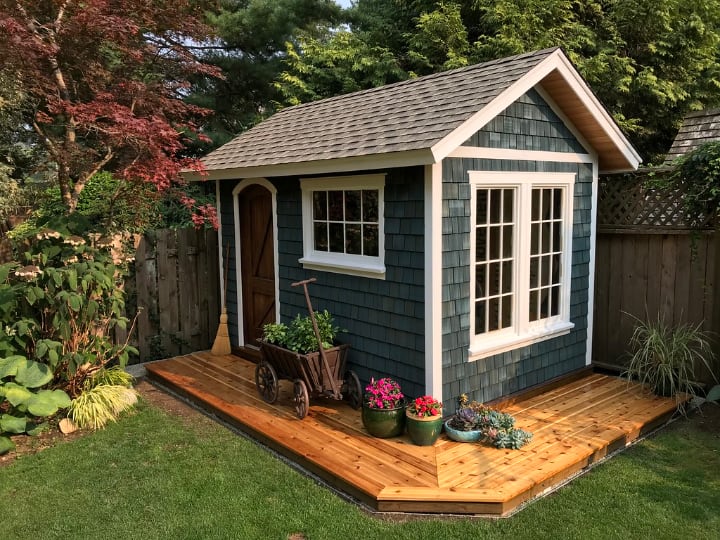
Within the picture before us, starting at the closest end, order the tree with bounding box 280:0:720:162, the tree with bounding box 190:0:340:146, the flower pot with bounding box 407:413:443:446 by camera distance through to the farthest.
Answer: the flower pot with bounding box 407:413:443:446 → the tree with bounding box 280:0:720:162 → the tree with bounding box 190:0:340:146

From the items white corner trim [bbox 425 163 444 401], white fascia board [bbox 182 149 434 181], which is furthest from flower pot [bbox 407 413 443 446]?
white fascia board [bbox 182 149 434 181]

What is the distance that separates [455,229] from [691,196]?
8.18 ft

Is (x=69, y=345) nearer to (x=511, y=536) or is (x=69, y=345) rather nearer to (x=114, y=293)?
(x=114, y=293)

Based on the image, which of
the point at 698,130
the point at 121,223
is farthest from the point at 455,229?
the point at 698,130

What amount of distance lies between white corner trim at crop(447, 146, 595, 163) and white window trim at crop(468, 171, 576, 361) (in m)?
0.13

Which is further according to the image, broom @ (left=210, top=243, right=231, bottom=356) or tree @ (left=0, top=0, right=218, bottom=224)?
broom @ (left=210, top=243, right=231, bottom=356)

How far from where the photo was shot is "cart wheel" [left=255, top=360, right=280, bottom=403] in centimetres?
530

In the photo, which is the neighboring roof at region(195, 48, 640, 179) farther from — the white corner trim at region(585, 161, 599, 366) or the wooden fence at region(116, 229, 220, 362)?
the wooden fence at region(116, 229, 220, 362)

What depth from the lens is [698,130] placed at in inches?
331

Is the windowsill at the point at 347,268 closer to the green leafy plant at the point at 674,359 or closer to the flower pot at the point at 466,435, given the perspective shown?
the flower pot at the point at 466,435

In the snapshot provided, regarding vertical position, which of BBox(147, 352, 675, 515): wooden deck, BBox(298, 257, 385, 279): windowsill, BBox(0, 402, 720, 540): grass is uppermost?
BBox(298, 257, 385, 279): windowsill

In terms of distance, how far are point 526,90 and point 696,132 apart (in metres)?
5.26

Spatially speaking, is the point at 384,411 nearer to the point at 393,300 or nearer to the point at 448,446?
the point at 448,446

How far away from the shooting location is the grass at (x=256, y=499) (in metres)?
3.42
